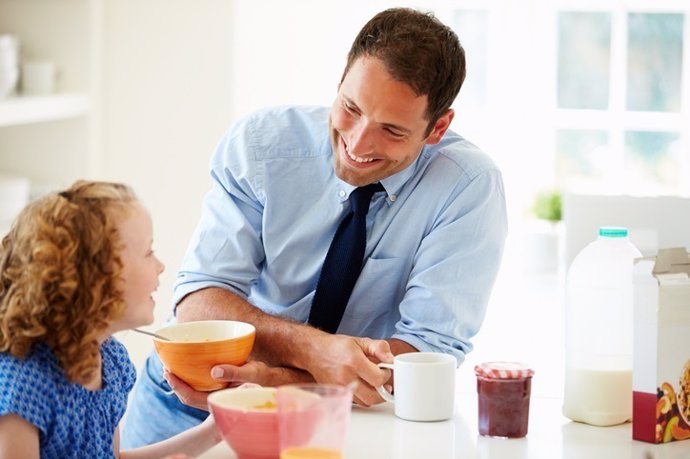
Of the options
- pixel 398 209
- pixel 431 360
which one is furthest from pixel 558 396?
pixel 398 209

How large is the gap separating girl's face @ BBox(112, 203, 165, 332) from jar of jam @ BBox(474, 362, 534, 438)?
0.49 metres

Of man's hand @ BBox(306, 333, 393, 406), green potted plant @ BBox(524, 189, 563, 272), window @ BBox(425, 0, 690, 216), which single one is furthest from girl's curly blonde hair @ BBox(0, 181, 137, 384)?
window @ BBox(425, 0, 690, 216)

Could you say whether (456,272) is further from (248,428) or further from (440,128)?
(248,428)

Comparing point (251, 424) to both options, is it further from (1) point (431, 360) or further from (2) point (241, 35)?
(2) point (241, 35)

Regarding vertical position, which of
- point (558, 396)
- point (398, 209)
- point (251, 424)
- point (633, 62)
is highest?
point (633, 62)

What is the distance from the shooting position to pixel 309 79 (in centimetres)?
374

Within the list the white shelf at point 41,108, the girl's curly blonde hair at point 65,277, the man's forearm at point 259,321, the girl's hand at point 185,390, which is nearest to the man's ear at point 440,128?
the man's forearm at point 259,321

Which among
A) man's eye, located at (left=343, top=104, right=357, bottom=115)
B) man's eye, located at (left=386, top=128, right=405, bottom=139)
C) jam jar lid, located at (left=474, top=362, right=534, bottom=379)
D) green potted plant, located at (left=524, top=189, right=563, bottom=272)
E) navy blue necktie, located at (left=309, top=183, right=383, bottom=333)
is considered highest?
man's eye, located at (left=343, top=104, right=357, bottom=115)

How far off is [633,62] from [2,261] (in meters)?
2.93

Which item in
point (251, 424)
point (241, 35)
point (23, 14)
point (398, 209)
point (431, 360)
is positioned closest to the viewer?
point (251, 424)

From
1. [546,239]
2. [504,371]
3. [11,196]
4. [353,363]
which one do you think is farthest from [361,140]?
[546,239]

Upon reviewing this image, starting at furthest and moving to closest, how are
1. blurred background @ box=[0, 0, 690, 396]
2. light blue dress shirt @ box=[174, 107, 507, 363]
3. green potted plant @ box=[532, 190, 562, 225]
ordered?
green potted plant @ box=[532, 190, 562, 225] → blurred background @ box=[0, 0, 690, 396] → light blue dress shirt @ box=[174, 107, 507, 363]

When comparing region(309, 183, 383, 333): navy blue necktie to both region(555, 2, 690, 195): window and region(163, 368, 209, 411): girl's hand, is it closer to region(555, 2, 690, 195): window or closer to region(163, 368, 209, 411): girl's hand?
region(163, 368, 209, 411): girl's hand

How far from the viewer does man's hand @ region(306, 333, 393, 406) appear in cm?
169
